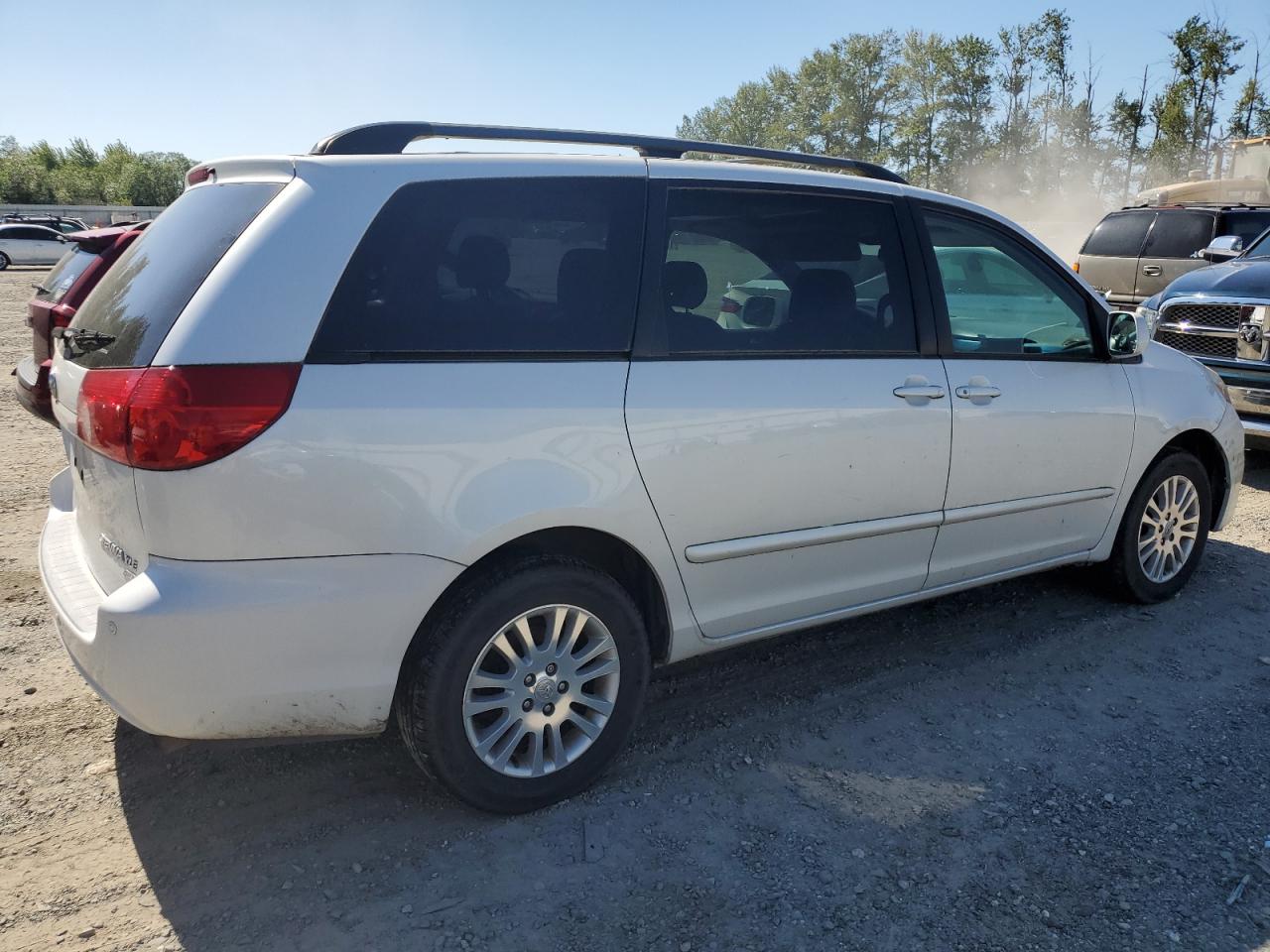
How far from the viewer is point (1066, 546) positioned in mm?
4320

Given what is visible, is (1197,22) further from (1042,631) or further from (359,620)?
(359,620)

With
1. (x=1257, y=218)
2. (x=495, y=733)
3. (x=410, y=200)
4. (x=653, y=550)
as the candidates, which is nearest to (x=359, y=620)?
(x=495, y=733)

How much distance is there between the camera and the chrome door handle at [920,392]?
138 inches

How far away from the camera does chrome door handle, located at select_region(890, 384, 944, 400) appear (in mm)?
3500

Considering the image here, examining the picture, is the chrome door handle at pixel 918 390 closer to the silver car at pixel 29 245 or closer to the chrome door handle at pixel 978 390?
the chrome door handle at pixel 978 390

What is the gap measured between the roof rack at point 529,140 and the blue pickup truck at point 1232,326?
4.42m

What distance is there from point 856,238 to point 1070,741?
6.42 ft

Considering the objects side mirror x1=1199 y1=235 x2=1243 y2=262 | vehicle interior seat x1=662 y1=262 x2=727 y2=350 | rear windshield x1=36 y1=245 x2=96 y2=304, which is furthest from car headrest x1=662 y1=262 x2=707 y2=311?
side mirror x1=1199 y1=235 x2=1243 y2=262

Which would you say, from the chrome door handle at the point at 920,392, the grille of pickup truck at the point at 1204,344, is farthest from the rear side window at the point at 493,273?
the grille of pickup truck at the point at 1204,344

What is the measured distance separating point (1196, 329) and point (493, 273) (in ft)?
21.7

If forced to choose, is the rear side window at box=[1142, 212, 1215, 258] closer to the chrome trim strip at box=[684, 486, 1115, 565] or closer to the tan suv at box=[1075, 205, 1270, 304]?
the tan suv at box=[1075, 205, 1270, 304]

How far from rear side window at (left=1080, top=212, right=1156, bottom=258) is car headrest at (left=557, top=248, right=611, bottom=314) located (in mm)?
12354

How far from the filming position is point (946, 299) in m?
3.74

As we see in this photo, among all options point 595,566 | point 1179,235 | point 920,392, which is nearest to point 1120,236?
point 1179,235
